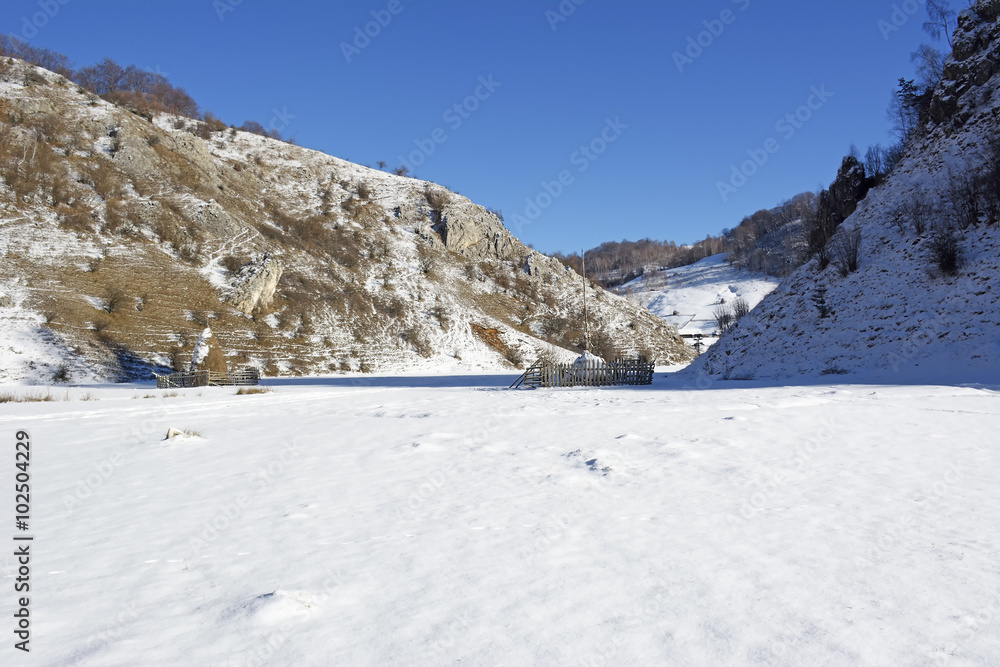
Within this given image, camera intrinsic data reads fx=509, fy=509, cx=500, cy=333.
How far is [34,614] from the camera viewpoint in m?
3.05

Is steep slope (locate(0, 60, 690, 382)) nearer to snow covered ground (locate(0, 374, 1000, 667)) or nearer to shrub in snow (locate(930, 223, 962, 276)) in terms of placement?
snow covered ground (locate(0, 374, 1000, 667))

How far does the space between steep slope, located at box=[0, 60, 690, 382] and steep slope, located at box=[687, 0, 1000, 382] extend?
23234 mm

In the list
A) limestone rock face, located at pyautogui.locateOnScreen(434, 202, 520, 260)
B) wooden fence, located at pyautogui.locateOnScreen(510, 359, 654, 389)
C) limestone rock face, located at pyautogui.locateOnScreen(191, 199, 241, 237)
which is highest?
limestone rock face, located at pyautogui.locateOnScreen(434, 202, 520, 260)

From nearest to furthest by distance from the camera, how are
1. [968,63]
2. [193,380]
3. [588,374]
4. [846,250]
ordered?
[588,374], [846,250], [193,380], [968,63]

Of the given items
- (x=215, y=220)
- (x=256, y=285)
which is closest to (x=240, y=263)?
(x=256, y=285)

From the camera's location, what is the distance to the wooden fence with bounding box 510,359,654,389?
789 inches

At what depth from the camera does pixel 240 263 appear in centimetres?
4088

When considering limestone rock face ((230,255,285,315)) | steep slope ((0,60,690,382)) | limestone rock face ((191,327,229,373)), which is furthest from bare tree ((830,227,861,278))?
limestone rock face ((230,255,285,315))

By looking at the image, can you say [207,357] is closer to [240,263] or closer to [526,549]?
[240,263]

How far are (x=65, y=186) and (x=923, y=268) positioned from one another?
52.9 meters

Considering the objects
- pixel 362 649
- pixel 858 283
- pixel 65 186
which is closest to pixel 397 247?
pixel 65 186

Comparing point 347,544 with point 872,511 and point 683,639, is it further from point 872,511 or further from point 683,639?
point 872,511

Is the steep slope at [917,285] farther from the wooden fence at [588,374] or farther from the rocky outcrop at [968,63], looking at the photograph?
the wooden fence at [588,374]

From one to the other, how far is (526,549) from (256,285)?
39.2 metres
